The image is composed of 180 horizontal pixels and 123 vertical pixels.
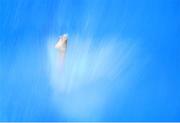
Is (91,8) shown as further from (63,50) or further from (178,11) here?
(178,11)

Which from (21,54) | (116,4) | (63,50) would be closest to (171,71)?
(116,4)

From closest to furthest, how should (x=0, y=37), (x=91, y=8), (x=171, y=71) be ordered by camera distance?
(x=171, y=71) < (x=91, y=8) < (x=0, y=37)

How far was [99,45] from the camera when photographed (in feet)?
4.66

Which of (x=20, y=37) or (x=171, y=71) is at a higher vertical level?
(x=20, y=37)

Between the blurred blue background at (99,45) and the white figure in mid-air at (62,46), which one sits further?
the white figure in mid-air at (62,46)

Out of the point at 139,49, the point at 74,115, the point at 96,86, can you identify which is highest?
the point at 139,49

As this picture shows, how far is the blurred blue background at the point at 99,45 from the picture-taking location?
1345mm

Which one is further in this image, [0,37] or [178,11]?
[0,37]

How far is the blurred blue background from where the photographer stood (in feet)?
4.41

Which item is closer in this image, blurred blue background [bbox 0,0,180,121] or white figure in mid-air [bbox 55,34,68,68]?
blurred blue background [bbox 0,0,180,121]

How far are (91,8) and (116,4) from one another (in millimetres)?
132

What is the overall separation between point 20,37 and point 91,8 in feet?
1.40

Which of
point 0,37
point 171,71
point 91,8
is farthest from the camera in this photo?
point 0,37

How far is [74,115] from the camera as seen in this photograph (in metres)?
1.41
